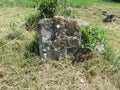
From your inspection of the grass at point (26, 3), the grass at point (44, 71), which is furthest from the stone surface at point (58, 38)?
the grass at point (26, 3)

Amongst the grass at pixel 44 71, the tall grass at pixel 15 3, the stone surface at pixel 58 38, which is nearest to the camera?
the grass at pixel 44 71

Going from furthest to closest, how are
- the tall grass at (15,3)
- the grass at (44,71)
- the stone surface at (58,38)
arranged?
the tall grass at (15,3) < the stone surface at (58,38) < the grass at (44,71)

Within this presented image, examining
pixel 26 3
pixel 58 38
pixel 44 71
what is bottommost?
pixel 26 3

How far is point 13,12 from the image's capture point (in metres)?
8.05

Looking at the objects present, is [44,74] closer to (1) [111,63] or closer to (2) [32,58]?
(2) [32,58]

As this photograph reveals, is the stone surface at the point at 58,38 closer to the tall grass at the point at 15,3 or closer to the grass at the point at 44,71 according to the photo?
the grass at the point at 44,71

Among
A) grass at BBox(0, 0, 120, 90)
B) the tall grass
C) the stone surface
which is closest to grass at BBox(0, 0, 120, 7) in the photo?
the tall grass

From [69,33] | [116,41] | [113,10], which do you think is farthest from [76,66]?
[113,10]

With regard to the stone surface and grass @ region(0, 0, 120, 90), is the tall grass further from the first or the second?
the stone surface

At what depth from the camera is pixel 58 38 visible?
5.00 m

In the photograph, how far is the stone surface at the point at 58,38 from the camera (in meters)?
4.97

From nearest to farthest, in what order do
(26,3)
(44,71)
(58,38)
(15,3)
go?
(44,71)
(58,38)
(15,3)
(26,3)

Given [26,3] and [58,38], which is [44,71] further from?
[26,3]

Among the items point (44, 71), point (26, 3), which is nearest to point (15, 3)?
point (26, 3)
